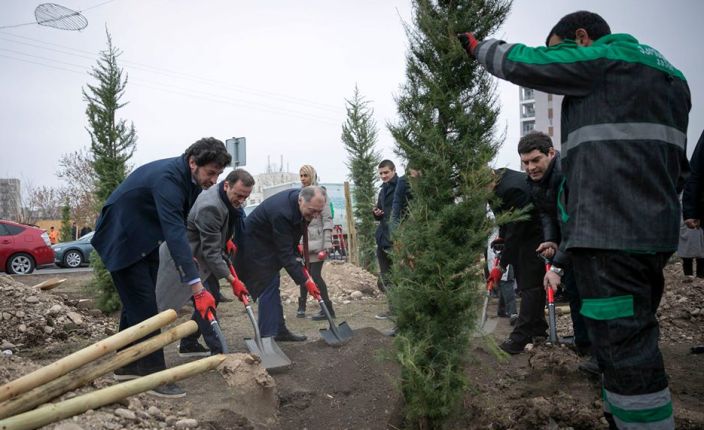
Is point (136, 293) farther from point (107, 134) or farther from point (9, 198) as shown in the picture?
point (9, 198)

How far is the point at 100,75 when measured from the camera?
988 centimetres

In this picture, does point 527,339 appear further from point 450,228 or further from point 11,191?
point 11,191

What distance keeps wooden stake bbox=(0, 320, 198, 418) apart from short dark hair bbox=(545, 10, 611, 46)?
2.71 metres

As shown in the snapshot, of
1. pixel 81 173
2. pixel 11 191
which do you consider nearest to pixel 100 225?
pixel 81 173

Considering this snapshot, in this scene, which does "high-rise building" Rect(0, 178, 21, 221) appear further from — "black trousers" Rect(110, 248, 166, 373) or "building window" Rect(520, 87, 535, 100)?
"building window" Rect(520, 87, 535, 100)

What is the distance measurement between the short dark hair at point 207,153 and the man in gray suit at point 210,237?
0.77 meters

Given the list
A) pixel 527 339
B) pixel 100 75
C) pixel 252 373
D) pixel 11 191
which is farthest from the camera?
pixel 11 191

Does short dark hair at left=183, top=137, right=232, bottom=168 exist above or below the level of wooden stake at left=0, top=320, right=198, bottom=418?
above

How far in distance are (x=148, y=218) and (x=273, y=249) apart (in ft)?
6.50

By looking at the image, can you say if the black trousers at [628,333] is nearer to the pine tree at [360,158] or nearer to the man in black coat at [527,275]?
the man in black coat at [527,275]

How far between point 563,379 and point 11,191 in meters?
49.3

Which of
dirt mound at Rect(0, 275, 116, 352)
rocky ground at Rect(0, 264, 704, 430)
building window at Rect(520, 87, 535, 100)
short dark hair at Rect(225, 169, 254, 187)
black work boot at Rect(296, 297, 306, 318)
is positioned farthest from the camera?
building window at Rect(520, 87, 535, 100)

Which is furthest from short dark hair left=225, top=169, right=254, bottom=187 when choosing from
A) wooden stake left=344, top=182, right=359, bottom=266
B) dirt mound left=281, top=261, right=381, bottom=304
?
wooden stake left=344, top=182, right=359, bottom=266

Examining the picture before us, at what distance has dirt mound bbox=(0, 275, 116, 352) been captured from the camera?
6155 millimetres
